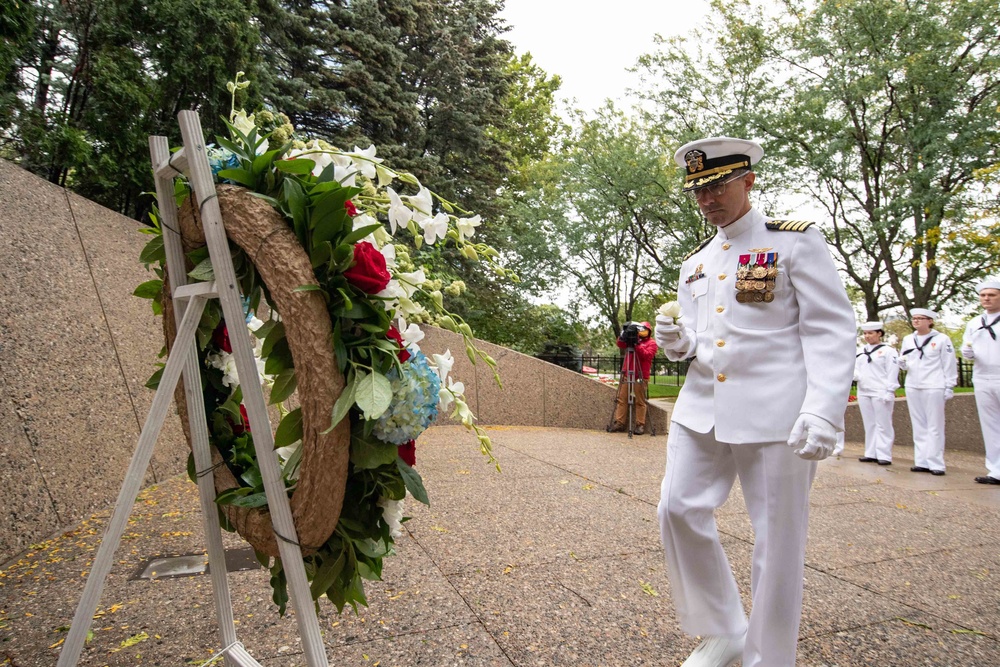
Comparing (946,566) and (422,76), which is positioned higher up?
(422,76)

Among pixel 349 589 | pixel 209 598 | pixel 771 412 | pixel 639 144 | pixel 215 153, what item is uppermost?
pixel 639 144

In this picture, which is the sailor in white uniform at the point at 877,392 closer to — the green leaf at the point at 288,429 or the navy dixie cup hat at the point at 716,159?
the navy dixie cup hat at the point at 716,159

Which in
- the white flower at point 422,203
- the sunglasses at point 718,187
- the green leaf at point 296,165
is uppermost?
the sunglasses at point 718,187

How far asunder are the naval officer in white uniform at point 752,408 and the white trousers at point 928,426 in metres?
7.45

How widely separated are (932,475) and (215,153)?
29.9ft

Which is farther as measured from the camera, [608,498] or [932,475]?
[932,475]

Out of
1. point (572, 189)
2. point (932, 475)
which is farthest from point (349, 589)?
point (572, 189)

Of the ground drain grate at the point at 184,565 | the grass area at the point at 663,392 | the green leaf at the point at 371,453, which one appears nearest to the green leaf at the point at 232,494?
the green leaf at the point at 371,453

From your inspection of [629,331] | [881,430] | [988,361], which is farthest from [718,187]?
[881,430]

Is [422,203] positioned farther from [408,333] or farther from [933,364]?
[933,364]

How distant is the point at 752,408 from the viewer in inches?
95.7

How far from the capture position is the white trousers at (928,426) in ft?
27.8

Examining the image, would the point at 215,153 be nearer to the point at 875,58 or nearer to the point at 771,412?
the point at 771,412

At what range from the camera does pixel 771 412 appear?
2.41 meters
